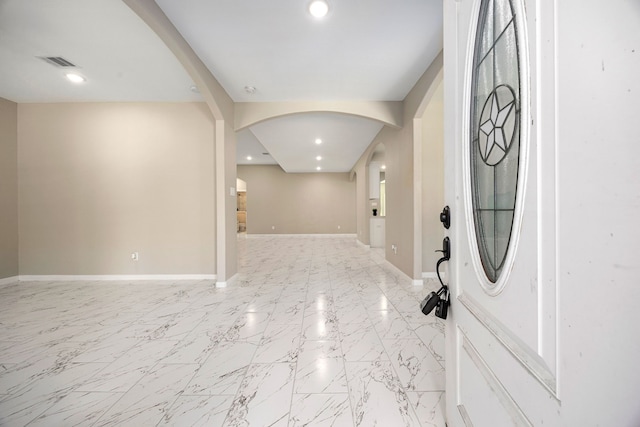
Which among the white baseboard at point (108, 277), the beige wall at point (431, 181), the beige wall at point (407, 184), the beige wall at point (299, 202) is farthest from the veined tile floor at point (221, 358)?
the beige wall at point (299, 202)

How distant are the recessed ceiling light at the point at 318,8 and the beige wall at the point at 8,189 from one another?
520 cm

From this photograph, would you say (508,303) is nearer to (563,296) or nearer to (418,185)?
(563,296)

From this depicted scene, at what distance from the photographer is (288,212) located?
1089 cm

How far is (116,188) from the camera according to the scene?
13.9 ft

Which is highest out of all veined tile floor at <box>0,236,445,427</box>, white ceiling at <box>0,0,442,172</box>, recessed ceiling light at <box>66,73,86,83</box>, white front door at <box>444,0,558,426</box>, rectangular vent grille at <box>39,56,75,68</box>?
rectangular vent grille at <box>39,56,75,68</box>

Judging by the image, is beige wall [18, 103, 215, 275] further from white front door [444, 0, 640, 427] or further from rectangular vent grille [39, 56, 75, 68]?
white front door [444, 0, 640, 427]

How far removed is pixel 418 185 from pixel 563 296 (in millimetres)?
3433

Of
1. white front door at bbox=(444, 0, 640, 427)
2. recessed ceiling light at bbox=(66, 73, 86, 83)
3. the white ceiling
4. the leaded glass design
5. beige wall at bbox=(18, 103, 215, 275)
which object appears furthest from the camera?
beige wall at bbox=(18, 103, 215, 275)

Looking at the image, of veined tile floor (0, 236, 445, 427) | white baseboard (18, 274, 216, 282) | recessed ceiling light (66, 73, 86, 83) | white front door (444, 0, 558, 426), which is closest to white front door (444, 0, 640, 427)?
white front door (444, 0, 558, 426)

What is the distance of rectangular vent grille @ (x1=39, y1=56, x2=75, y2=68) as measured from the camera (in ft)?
9.93

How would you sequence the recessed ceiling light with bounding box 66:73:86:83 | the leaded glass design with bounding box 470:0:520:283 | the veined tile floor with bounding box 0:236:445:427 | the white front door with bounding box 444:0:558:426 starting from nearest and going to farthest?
the white front door with bounding box 444:0:558:426
the leaded glass design with bounding box 470:0:520:283
the veined tile floor with bounding box 0:236:445:427
the recessed ceiling light with bounding box 66:73:86:83

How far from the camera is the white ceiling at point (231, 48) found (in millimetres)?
2281

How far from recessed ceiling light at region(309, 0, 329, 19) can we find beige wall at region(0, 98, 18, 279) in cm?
520

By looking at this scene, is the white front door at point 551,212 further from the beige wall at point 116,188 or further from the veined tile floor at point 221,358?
the beige wall at point 116,188
